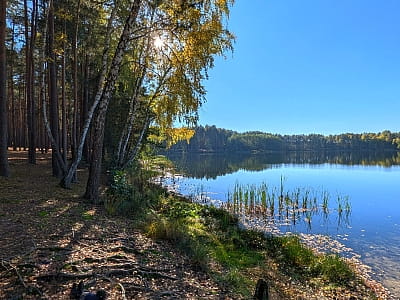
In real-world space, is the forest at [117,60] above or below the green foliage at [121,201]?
above

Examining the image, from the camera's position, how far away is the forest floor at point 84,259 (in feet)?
10.6

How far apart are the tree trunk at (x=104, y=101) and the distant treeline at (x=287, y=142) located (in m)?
92.1

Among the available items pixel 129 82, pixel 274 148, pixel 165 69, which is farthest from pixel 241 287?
pixel 274 148

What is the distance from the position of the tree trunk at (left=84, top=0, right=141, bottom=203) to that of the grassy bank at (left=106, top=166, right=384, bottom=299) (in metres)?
0.67

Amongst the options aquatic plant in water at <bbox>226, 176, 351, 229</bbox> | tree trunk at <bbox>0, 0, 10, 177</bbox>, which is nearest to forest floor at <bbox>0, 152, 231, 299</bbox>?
tree trunk at <bbox>0, 0, 10, 177</bbox>

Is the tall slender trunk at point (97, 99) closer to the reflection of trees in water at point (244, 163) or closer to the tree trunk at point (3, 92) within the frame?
the tree trunk at point (3, 92)

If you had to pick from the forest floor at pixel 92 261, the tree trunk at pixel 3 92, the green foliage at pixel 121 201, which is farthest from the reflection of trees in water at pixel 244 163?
the forest floor at pixel 92 261

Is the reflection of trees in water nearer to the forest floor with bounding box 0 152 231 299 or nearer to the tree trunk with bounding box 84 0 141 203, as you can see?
the tree trunk with bounding box 84 0 141 203

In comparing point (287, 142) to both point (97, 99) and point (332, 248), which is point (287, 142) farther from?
point (97, 99)

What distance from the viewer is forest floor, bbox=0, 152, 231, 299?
10.6 feet

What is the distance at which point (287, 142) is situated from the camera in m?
130

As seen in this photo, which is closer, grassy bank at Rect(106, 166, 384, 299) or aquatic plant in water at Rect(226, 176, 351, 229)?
grassy bank at Rect(106, 166, 384, 299)

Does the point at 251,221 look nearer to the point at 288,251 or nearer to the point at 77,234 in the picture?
the point at 288,251

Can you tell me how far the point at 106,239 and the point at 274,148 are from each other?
12791cm
